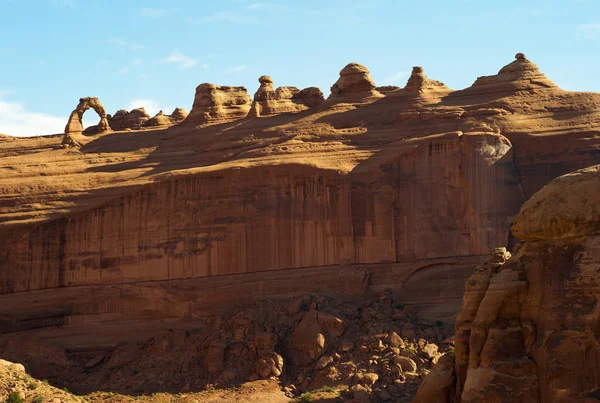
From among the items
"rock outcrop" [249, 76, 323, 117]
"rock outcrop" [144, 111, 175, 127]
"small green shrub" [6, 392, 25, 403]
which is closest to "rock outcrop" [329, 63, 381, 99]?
"rock outcrop" [249, 76, 323, 117]

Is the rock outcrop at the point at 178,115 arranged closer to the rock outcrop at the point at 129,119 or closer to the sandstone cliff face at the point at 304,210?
the rock outcrop at the point at 129,119

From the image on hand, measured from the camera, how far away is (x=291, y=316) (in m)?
45.4

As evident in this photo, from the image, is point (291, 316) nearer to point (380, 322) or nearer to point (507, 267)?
point (380, 322)

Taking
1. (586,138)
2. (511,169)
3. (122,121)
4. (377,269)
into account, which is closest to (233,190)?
(377,269)

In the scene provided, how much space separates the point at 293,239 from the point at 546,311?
22.9 m

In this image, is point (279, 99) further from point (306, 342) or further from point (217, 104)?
point (306, 342)

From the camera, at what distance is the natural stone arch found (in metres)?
58.5

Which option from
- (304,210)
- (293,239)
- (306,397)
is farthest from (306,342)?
(304,210)

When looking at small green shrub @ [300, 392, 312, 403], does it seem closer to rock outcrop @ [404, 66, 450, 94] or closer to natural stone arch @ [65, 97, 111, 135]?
rock outcrop @ [404, 66, 450, 94]

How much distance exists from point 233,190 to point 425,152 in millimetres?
8566

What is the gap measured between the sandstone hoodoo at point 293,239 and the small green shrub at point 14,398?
5.05m

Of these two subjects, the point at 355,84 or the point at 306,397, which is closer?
the point at 306,397

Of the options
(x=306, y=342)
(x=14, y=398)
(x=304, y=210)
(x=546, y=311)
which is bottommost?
(x=14, y=398)

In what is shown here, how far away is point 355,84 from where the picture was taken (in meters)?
53.1
